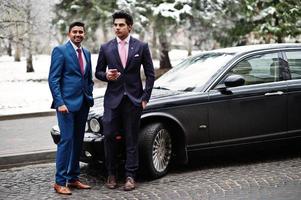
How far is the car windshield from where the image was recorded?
6820mm

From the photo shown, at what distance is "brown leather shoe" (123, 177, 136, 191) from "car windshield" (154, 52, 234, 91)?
1.53m

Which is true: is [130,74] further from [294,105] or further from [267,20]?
[267,20]

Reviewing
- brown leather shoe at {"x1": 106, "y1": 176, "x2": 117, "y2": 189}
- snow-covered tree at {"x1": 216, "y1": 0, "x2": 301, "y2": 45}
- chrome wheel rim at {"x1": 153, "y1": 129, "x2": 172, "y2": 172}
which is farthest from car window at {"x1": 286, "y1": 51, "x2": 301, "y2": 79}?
snow-covered tree at {"x1": 216, "y1": 0, "x2": 301, "y2": 45}

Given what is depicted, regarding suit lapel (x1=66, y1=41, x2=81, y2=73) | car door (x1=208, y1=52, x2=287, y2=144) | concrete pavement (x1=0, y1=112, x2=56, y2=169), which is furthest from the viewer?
concrete pavement (x1=0, y1=112, x2=56, y2=169)

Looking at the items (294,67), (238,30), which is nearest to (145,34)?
(238,30)

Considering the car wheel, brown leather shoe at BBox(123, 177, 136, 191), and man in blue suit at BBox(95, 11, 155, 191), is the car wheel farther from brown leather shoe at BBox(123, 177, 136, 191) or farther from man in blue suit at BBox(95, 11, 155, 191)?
brown leather shoe at BBox(123, 177, 136, 191)

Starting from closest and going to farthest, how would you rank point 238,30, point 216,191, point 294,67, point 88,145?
point 216,191, point 88,145, point 294,67, point 238,30

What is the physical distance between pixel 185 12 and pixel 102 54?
48.2 feet

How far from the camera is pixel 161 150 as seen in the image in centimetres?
634

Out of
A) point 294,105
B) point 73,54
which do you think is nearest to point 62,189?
point 73,54

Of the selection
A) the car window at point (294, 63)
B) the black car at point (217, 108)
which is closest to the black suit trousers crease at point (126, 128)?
the black car at point (217, 108)

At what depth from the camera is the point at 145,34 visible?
67.9 ft

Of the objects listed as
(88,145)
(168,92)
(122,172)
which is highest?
(168,92)

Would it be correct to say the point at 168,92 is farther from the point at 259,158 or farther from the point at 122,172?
the point at 259,158
